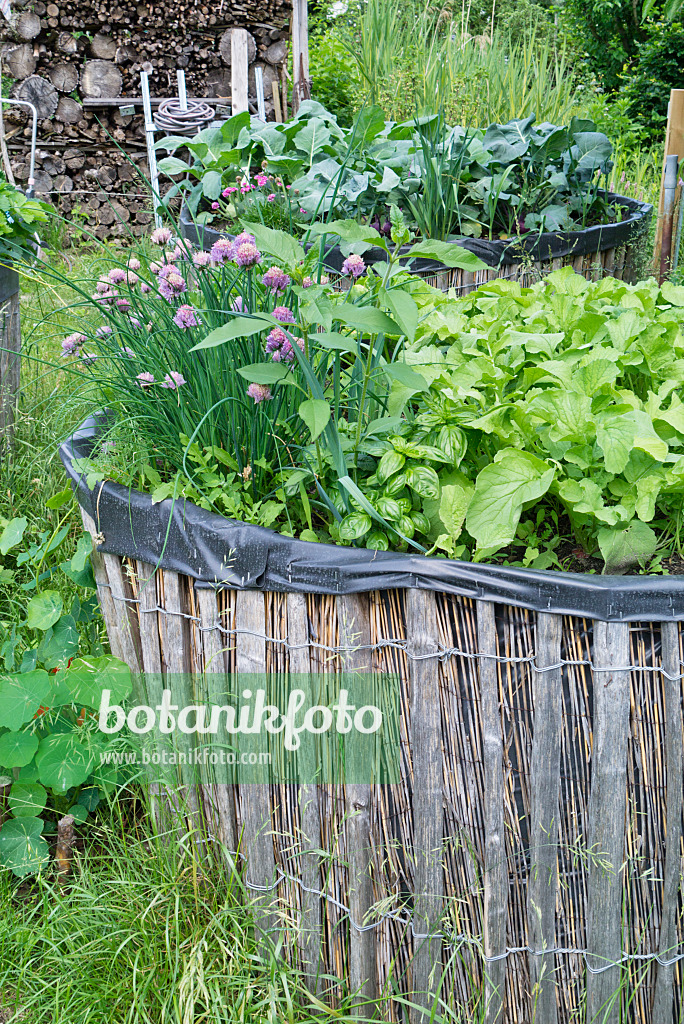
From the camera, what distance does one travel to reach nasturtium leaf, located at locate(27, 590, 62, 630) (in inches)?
66.5

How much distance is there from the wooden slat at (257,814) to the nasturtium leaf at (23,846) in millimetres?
442

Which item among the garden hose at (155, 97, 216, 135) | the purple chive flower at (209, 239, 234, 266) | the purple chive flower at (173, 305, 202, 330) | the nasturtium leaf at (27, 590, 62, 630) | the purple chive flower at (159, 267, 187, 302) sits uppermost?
the garden hose at (155, 97, 216, 135)

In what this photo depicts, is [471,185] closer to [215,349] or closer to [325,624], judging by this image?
[215,349]

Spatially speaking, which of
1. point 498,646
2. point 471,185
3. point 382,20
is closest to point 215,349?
point 498,646

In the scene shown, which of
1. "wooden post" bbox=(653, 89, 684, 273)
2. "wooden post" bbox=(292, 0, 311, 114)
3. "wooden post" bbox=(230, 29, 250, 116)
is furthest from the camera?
"wooden post" bbox=(292, 0, 311, 114)

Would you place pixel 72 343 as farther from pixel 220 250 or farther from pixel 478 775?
pixel 478 775

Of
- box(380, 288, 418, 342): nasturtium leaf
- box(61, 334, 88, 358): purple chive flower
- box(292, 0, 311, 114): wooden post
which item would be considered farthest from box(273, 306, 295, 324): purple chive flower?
box(292, 0, 311, 114): wooden post

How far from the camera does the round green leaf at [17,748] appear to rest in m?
1.56

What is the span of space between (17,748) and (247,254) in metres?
1.06

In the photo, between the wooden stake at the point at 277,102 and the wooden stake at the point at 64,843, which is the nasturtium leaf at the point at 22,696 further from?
the wooden stake at the point at 277,102

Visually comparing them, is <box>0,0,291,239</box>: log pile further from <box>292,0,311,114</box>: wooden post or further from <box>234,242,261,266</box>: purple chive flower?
<box>234,242,261,266</box>: purple chive flower

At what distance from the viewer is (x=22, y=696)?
1571mm

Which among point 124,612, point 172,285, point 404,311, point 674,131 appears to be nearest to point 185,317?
point 172,285

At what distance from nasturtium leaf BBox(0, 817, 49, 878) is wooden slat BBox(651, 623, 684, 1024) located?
1.13m
